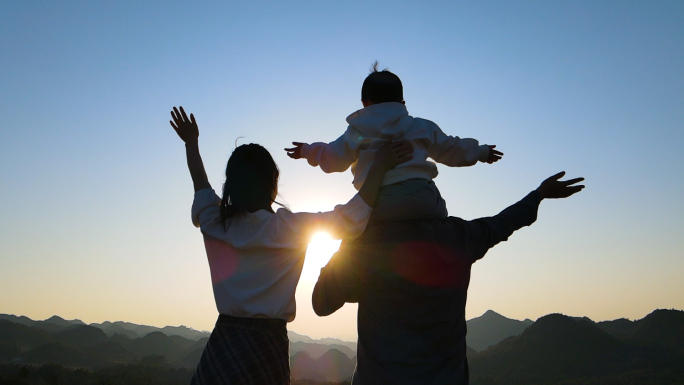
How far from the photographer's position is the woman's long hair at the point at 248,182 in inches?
129

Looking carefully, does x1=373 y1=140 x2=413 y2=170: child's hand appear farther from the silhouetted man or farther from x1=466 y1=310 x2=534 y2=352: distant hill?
x1=466 y1=310 x2=534 y2=352: distant hill

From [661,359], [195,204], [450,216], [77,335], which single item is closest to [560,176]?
[450,216]

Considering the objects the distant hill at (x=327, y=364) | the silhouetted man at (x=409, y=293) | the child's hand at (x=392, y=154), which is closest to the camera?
the silhouetted man at (x=409, y=293)

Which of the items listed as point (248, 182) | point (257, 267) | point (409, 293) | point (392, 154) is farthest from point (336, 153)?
point (409, 293)

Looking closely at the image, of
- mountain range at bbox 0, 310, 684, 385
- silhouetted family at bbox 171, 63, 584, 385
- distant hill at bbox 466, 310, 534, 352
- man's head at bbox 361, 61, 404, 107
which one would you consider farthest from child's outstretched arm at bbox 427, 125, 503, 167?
distant hill at bbox 466, 310, 534, 352

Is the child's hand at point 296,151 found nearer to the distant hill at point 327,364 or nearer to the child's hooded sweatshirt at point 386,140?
the child's hooded sweatshirt at point 386,140

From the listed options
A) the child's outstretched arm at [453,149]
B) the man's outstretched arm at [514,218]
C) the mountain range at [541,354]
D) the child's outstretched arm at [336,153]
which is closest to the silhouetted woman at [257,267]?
the child's outstretched arm at [336,153]

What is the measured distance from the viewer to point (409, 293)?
2943 mm

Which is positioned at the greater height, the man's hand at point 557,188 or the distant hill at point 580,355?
the man's hand at point 557,188

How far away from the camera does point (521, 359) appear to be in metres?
54.1

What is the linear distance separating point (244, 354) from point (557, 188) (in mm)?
2363

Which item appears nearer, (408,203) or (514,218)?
(408,203)

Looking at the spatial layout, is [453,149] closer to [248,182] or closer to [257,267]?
[248,182]

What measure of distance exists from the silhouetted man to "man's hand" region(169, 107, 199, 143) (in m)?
1.53
